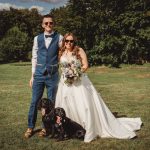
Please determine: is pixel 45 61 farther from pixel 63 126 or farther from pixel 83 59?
pixel 63 126

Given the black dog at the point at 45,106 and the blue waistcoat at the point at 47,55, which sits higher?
the blue waistcoat at the point at 47,55

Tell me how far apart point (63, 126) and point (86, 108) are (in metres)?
0.80

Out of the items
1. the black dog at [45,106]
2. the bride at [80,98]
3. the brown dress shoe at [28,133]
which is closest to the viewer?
the black dog at [45,106]

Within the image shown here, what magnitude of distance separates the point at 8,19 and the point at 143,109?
88.7 meters

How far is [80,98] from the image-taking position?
10359mm

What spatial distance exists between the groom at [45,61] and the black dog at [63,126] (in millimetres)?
670

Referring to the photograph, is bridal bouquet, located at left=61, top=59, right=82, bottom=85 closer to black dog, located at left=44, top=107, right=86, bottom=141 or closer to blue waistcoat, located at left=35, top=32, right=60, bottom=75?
blue waistcoat, located at left=35, top=32, right=60, bottom=75

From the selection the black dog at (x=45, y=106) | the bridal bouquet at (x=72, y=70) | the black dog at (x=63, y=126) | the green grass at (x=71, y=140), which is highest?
the bridal bouquet at (x=72, y=70)

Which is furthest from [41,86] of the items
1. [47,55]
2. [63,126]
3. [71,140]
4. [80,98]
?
[71,140]

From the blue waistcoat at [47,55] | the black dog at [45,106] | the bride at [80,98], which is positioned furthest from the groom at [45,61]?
the black dog at [45,106]

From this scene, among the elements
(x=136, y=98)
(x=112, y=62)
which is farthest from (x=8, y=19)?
(x=136, y=98)

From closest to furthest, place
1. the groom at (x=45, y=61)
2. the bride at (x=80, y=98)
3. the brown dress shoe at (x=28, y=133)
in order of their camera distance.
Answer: the groom at (x=45, y=61) → the bride at (x=80, y=98) → the brown dress shoe at (x=28, y=133)

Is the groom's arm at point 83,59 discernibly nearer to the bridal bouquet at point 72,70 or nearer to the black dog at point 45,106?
the bridal bouquet at point 72,70

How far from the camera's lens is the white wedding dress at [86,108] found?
1028cm
